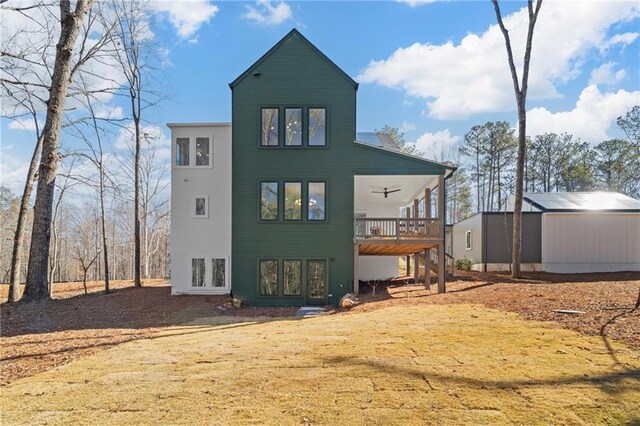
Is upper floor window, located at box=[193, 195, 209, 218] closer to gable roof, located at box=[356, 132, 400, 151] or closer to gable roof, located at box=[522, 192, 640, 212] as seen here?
gable roof, located at box=[356, 132, 400, 151]

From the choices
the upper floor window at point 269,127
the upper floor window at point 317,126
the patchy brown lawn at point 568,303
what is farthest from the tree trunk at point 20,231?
the patchy brown lawn at point 568,303

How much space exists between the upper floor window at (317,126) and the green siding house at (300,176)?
0.12 feet

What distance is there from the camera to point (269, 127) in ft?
49.3

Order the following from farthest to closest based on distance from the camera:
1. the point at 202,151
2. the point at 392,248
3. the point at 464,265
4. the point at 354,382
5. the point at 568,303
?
the point at 464,265 → the point at 202,151 → the point at 392,248 → the point at 568,303 → the point at 354,382

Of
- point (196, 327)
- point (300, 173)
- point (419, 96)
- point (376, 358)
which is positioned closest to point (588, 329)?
point (376, 358)

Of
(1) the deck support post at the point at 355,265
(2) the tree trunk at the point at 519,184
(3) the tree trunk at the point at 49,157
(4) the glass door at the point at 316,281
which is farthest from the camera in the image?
(2) the tree trunk at the point at 519,184

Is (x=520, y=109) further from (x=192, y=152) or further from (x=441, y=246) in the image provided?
(x=192, y=152)

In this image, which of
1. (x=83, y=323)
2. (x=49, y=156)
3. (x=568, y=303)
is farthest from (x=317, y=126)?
(x=568, y=303)

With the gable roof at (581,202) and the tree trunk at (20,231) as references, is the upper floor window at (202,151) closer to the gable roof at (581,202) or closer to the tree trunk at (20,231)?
the tree trunk at (20,231)

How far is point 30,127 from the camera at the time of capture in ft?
56.2

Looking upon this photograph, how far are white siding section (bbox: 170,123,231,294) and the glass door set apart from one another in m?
3.54

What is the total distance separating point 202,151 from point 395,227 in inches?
330

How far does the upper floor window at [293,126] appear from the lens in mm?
14938

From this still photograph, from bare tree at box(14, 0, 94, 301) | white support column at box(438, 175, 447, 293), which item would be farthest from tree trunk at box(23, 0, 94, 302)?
white support column at box(438, 175, 447, 293)
